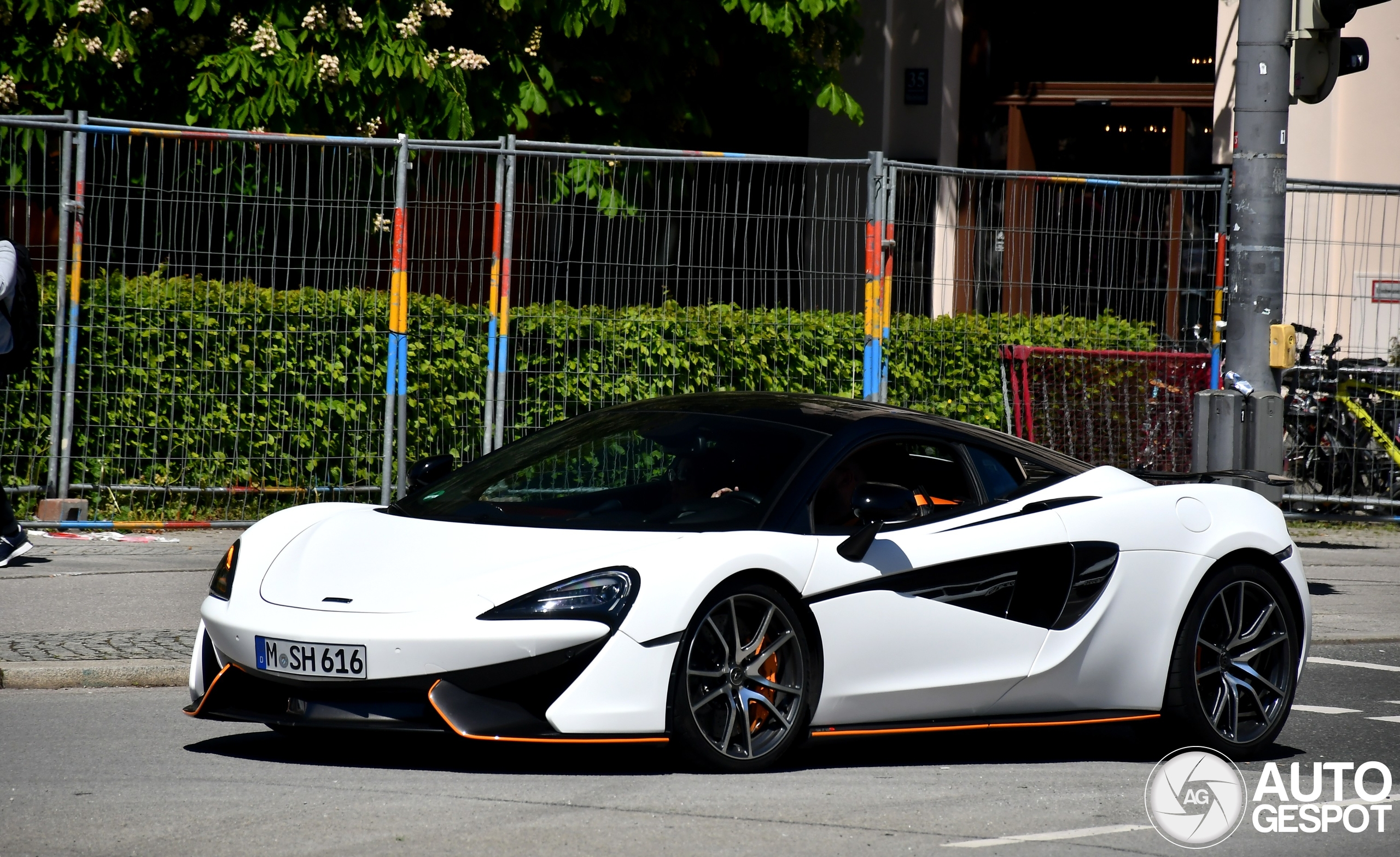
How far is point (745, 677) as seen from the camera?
232 inches

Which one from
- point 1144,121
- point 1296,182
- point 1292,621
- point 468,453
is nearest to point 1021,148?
point 1144,121

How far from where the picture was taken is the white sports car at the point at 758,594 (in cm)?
559

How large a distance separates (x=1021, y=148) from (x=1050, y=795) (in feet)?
47.1

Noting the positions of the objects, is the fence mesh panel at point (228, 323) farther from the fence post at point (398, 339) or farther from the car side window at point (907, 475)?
the car side window at point (907, 475)

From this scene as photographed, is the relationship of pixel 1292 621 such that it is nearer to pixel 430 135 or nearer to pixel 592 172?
pixel 592 172

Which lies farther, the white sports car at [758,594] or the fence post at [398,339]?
the fence post at [398,339]

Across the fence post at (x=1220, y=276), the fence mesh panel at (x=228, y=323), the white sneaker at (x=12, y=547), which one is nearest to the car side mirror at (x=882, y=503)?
the white sneaker at (x=12, y=547)

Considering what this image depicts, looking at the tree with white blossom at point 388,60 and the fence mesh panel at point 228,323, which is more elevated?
the tree with white blossom at point 388,60

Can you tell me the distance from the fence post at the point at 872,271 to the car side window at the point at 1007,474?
551 cm

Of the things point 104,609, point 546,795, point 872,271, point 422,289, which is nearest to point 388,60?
point 422,289

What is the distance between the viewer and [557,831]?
5.12m

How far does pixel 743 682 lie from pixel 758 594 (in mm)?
280

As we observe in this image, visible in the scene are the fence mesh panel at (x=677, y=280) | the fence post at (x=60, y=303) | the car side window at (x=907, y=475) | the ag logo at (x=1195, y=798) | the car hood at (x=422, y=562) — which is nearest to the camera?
the ag logo at (x=1195, y=798)

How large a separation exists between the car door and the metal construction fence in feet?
18.8
